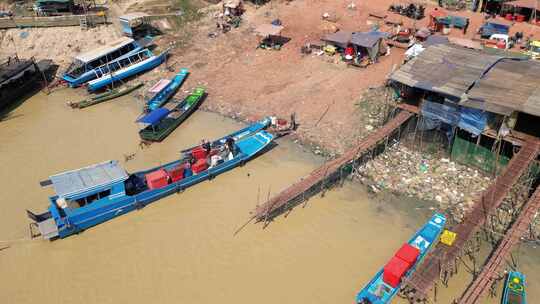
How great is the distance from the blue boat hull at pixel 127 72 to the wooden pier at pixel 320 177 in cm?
1593

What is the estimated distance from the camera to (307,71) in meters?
28.0

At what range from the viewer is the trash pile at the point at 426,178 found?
1883 centimetres

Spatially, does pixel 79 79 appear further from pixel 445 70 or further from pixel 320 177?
pixel 445 70

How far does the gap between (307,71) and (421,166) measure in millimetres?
10948

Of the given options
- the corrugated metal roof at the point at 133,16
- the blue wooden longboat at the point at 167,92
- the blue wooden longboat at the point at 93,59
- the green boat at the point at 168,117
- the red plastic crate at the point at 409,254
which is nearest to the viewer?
the red plastic crate at the point at 409,254


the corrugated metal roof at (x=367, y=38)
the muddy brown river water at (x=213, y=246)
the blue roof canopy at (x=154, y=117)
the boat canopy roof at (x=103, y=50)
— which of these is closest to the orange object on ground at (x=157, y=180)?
the muddy brown river water at (x=213, y=246)

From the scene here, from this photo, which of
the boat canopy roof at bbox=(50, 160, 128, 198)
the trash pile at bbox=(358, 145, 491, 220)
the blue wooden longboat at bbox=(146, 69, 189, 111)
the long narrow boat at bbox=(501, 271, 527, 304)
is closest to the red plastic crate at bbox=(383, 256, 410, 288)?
the long narrow boat at bbox=(501, 271, 527, 304)

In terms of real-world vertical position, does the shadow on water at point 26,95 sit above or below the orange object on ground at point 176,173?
above

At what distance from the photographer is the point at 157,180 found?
18875 millimetres

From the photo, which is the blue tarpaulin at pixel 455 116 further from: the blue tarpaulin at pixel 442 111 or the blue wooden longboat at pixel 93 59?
the blue wooden longboat at pixel 93 59

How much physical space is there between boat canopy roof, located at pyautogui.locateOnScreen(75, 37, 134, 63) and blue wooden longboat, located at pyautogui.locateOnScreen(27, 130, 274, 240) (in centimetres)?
1266

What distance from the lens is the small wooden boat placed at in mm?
26581

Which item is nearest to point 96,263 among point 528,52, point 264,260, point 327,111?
point 264,260

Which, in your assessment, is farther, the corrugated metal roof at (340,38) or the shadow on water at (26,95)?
the corrugated metal roof at (340,38)
